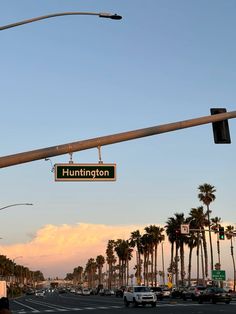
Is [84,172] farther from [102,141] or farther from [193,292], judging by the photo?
[193,292]

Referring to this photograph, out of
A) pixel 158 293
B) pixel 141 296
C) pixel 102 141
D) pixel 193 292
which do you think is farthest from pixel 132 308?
pixel 102 141

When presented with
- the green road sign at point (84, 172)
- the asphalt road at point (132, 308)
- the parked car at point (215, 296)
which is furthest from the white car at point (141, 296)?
the green road sign at point (84, 172)

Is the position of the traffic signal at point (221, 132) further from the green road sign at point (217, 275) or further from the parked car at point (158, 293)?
the green road sign at point (217, 275)

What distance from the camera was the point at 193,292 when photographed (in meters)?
66.4

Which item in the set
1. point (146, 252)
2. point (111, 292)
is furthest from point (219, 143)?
point (146, 252)

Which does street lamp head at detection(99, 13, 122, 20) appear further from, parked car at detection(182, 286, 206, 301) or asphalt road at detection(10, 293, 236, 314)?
parked car at detection(182, 286, 206, 301)

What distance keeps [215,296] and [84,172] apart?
41.9m

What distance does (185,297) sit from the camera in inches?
2726

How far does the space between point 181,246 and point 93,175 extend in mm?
104723

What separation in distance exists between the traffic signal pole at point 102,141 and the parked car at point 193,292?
152ft

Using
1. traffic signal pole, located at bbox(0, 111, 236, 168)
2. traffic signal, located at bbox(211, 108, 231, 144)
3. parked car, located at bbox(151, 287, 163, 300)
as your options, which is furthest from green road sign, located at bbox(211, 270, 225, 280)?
traffic signal pole, located at bbox(0, 111, 236, 168)

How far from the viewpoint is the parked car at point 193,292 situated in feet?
211

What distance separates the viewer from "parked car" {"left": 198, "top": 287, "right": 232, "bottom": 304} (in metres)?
55.6

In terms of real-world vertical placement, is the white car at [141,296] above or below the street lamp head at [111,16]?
below
